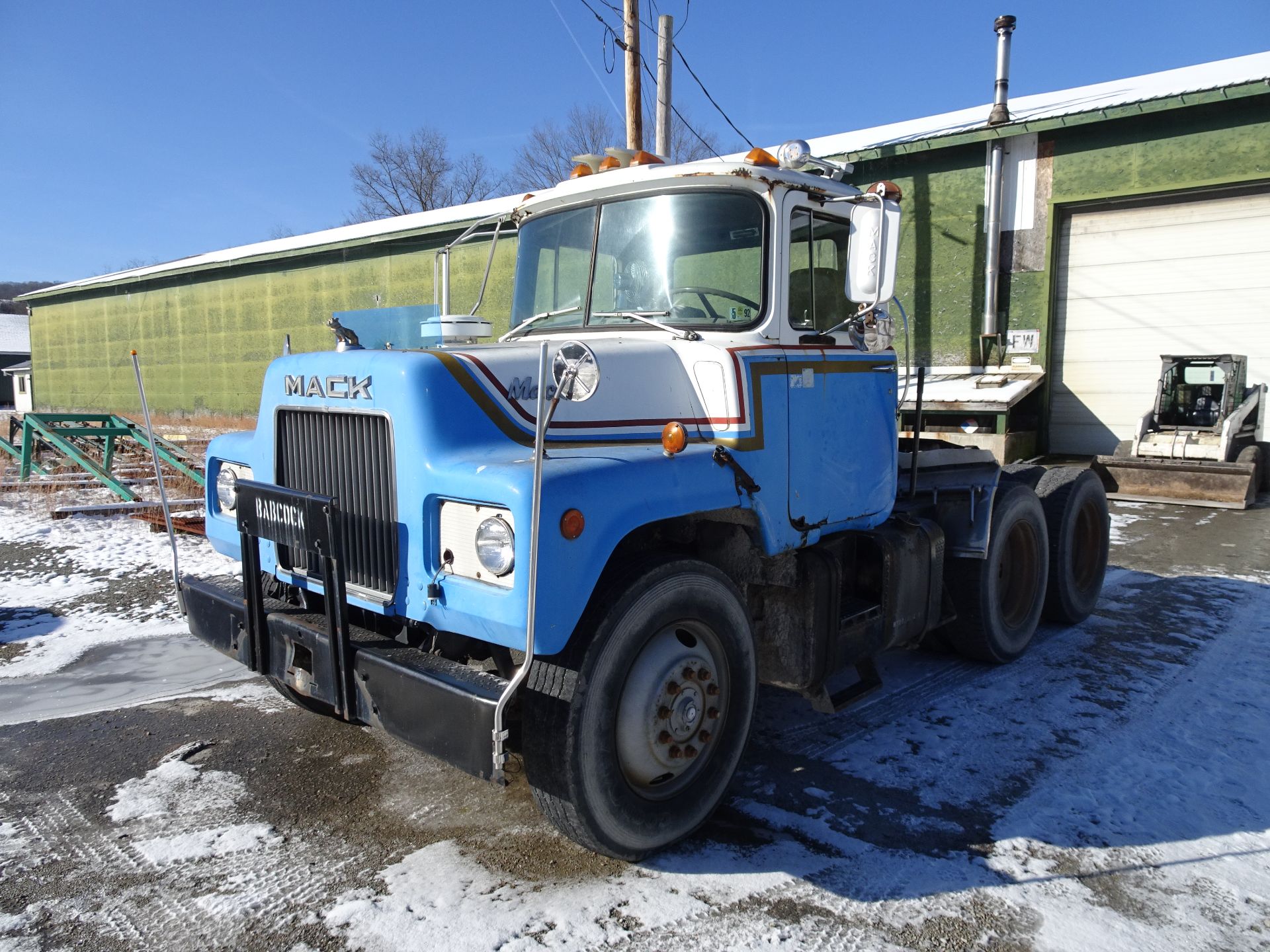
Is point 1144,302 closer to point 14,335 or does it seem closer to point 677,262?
point 677,262

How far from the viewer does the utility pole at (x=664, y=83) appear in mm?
13904

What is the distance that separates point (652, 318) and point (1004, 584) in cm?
335

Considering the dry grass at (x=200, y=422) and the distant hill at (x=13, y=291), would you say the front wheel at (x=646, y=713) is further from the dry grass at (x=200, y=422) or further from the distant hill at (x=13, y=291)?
the distant hill at (x=13, y=291)

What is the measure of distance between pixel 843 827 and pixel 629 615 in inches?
51.1

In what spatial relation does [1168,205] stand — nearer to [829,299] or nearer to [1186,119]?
[1186,119]

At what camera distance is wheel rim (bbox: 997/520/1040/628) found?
18.8 feet

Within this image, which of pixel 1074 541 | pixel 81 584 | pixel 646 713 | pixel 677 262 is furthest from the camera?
pixel 81 584

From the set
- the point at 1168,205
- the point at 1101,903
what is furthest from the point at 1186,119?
the point at 1101,903

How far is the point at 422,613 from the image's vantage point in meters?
2.93

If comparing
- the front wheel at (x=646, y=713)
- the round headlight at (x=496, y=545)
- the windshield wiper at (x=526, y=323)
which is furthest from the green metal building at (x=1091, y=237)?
the round headlight at (x=496, y=545)

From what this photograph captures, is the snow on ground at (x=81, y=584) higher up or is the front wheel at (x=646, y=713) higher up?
the front wheel at (x=646, y=713)

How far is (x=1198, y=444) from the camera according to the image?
11.2 metres

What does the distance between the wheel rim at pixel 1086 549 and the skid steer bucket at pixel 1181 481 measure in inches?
154

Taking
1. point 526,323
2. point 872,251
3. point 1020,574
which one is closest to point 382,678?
point 526,323
